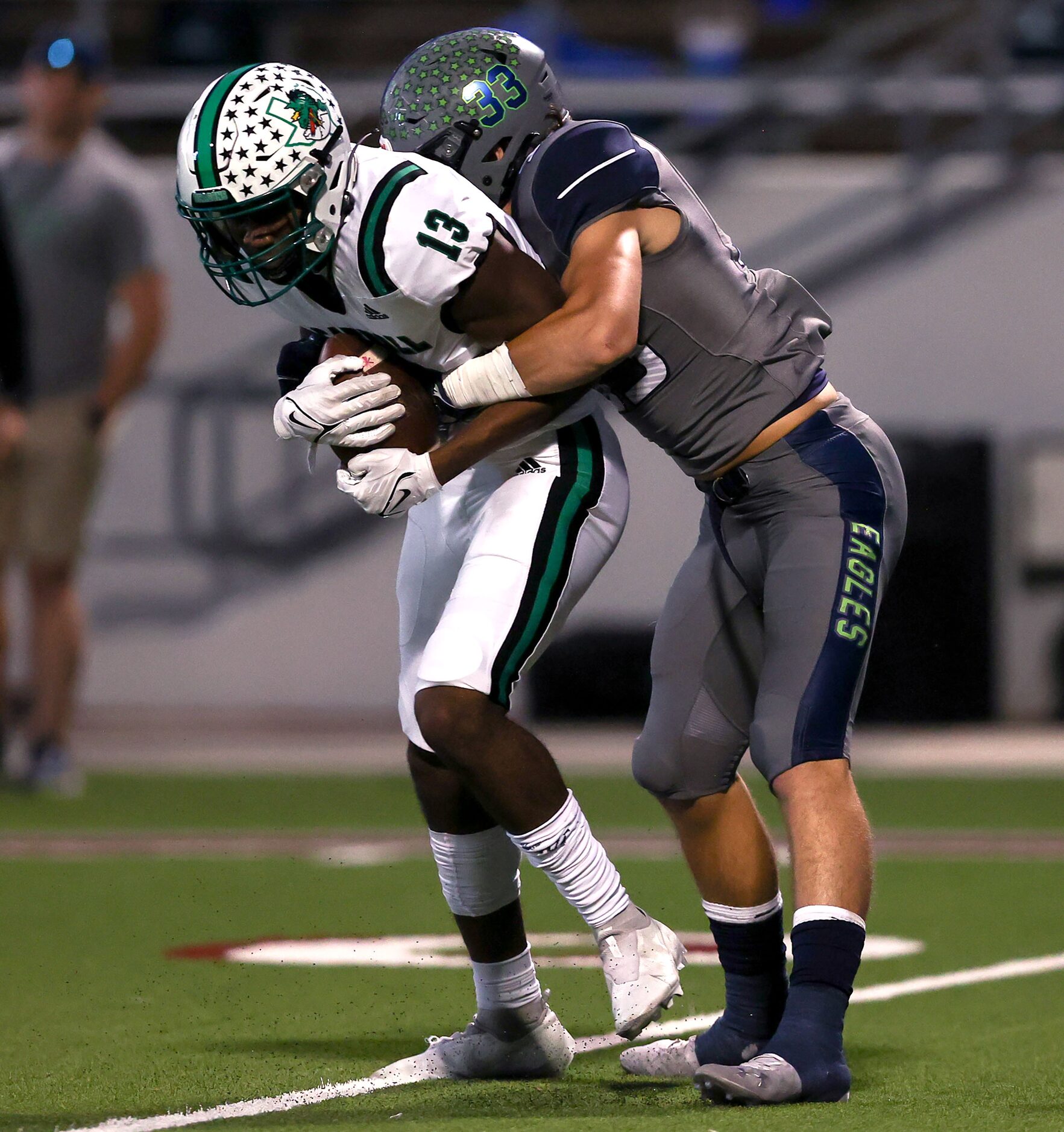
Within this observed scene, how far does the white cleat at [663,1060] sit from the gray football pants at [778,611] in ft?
1.40

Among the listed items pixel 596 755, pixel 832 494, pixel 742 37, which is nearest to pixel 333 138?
pixel 832 494

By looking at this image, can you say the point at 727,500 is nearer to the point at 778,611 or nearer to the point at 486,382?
the point at 778,611

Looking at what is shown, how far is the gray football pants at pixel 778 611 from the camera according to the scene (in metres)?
3.42

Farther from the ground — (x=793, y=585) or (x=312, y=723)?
(x=793, y=585)

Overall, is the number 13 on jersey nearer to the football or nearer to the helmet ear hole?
the football

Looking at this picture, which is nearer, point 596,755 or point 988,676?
point 596,755

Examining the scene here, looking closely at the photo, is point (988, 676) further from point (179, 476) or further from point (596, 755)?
point (179, 476)

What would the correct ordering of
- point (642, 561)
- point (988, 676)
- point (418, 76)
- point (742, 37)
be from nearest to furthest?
1. point (418, 76)
2. point (988, 676)
3. point (642, 561)
4. point (742, 37)

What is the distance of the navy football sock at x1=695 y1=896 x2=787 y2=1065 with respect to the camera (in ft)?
11.8

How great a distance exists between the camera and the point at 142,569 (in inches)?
443

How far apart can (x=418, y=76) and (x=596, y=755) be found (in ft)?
18.7

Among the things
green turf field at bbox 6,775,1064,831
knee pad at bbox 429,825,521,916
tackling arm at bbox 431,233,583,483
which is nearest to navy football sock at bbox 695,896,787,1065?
knee pad at bbox 429,825,521,916

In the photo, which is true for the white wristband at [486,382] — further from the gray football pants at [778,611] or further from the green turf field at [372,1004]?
the green turf field at [372,1004]

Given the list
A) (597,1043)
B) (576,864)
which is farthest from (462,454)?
(597,1043)
